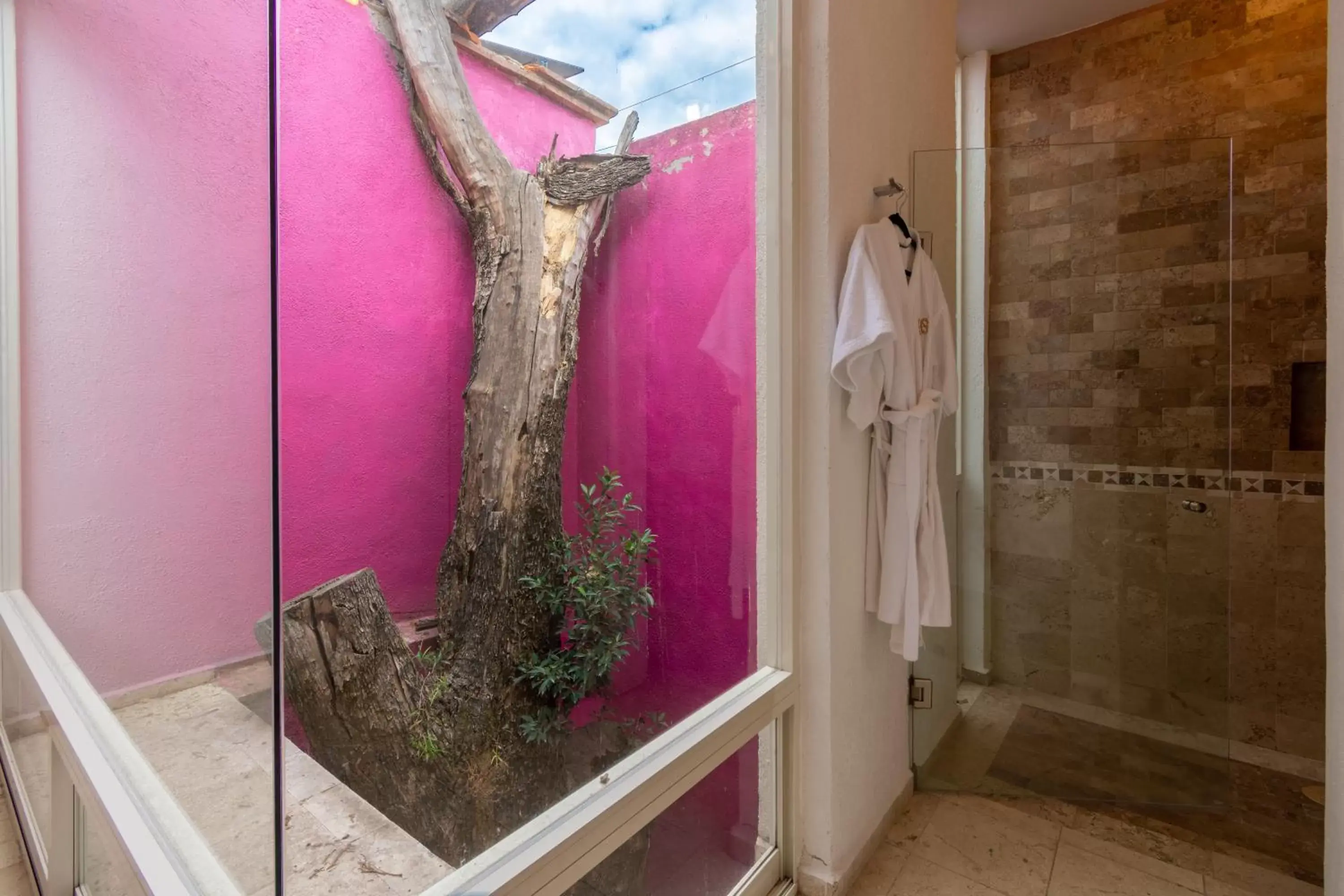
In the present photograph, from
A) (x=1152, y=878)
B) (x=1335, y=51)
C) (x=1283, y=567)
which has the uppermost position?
(x=1335, y=51)

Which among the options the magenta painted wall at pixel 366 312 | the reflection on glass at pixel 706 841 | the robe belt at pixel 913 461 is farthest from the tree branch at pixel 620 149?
the reflection on glass at pixel 706 841

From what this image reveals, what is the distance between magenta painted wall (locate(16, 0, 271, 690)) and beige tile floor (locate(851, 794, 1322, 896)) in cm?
169

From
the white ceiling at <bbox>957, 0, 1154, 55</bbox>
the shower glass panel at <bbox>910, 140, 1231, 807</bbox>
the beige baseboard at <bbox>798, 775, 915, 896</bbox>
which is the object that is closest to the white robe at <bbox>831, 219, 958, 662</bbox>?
the shower glass panel at <bbox>910, 140, 1231, 807</bbox>

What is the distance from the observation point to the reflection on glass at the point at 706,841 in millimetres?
1224

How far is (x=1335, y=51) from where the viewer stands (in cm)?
130

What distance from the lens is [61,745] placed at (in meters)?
1.01

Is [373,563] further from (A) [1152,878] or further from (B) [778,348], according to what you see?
(A) [1152,878]

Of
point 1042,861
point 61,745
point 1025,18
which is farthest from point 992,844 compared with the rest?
point 1025,18

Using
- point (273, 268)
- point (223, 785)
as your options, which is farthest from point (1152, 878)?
point (273, 268)

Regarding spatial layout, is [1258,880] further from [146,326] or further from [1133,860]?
[146,326]

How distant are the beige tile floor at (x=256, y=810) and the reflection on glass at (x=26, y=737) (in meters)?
0.24

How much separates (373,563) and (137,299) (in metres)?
0.52

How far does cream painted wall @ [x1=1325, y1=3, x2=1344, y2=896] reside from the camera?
127cm

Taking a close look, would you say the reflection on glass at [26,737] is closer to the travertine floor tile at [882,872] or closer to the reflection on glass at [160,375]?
the reflection on glass at [160,375]
